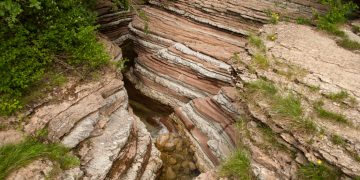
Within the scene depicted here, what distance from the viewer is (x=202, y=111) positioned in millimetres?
9906

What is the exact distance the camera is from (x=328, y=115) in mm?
6672

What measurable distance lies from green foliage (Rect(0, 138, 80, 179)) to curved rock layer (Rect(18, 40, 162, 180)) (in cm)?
22

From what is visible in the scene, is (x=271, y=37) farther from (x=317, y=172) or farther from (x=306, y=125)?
(x=317, y=172)

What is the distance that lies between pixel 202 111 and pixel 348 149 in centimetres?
464

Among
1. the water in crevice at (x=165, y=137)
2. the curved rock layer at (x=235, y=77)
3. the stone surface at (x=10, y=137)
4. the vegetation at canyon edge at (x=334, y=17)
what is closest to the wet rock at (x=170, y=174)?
the water in crevice at (x=165, y=137)

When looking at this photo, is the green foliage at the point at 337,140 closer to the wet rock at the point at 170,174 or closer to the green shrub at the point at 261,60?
the green shrub at the point at 261,60

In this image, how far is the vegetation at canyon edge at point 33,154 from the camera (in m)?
5.81

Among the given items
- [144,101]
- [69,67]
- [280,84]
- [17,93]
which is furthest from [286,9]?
[17,93]

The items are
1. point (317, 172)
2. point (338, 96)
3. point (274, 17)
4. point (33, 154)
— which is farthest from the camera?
point (274, 17)

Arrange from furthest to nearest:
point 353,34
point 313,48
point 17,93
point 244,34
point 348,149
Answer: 1. point 244,34
2. point 353,34
3. point 313,48
4. point 17,93
5. point 348,149

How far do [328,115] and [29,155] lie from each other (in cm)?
598

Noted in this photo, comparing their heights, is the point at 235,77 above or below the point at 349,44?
below

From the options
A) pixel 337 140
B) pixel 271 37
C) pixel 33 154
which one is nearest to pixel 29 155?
pixel 33 154

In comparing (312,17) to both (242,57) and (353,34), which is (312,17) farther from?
(242,57)
